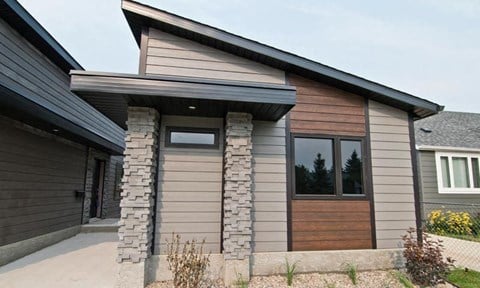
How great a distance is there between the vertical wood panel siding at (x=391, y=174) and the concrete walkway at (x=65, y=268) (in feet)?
15.2

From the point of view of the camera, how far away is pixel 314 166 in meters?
5.04

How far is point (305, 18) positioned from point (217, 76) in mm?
6910

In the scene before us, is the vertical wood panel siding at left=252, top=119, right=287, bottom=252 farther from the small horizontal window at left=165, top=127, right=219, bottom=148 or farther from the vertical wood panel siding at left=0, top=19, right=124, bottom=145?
the vertical wood panel siding at left=0, top=19, right=124, bottom=145

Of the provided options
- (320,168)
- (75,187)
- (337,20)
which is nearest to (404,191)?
(320,168)

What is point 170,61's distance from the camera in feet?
15.6

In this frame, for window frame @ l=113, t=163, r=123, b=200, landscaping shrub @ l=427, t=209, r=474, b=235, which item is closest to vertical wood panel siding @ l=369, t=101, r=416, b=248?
landscaping shrub @ l=427, t=209, r=474, b=235

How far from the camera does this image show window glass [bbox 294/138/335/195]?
496 centimetres

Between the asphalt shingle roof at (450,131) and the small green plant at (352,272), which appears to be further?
the asphalt shingle roof at (450,131)

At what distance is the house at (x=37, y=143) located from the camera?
5.15 metres

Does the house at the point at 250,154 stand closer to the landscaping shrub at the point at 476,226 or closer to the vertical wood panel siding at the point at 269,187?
the vertical wood panel siding at the point at 269,187

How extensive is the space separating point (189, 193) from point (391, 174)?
145 inches

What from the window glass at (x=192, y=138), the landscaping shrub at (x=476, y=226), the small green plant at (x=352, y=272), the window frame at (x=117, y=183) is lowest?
the small green plant at (x=352, y=272)

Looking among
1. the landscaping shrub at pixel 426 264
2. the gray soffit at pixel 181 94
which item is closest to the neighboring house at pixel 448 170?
the landscaping shrub at pixel 426 264

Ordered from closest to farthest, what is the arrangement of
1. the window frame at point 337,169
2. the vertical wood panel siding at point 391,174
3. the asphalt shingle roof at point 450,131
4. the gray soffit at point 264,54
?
the gray soffit at point 264,54 < the window frame at point 337,169 < the vertical wood panel siding at point 391,174 < the asphalt shingle roof at point 450,131
